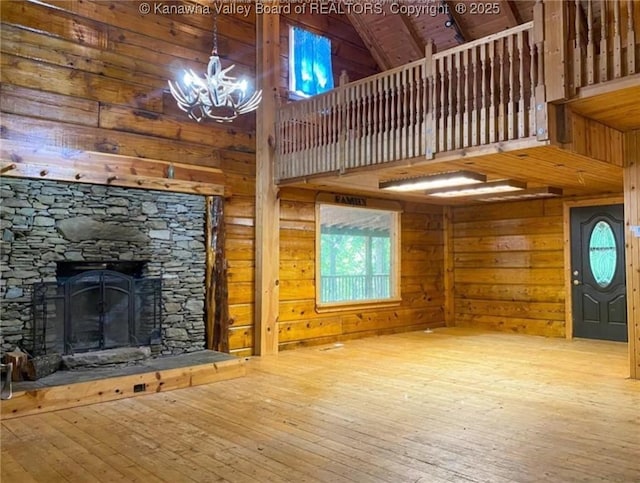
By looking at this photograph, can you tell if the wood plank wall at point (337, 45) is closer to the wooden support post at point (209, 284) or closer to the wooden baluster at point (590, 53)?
the wooden support post at point (209, 284)

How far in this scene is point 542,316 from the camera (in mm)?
7930

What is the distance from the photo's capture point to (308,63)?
23.7 feet

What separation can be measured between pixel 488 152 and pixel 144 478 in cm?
364

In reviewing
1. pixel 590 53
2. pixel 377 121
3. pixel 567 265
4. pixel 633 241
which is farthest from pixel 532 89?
pixel 567 265

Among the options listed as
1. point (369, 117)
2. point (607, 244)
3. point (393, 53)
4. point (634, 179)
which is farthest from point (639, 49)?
point (393, 53)

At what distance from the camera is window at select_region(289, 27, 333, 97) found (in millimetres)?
7055

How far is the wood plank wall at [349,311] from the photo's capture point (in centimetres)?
673

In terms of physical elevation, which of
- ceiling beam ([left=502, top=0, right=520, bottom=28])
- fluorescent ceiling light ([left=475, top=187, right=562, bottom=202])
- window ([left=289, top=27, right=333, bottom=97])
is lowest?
fluorescent ceiling light ([left=475, top=187, right=562, bottom=202])

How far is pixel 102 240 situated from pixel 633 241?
527 cm

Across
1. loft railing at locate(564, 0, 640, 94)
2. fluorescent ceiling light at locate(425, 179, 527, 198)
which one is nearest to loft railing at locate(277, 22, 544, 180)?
loft railing at locate(564, 0, 640, 94)

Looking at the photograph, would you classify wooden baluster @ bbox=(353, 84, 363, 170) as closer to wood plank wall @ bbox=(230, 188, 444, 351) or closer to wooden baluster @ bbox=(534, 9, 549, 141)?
wood plank wall @ bbox=(230, 188, 444, 351)

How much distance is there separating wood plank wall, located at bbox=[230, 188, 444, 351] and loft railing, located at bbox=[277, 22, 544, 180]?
837 millimetres

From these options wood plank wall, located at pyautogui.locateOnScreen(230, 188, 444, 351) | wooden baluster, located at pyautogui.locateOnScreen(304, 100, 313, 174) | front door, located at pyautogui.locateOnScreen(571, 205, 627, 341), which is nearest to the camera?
wooden baluster, located at pyautogui.locateOnScreen(304, 100, 313, 174)

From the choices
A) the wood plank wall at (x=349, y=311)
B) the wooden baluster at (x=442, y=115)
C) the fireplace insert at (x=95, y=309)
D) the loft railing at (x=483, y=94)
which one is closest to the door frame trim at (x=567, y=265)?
the wood plank wall at (x=349, y=311)
